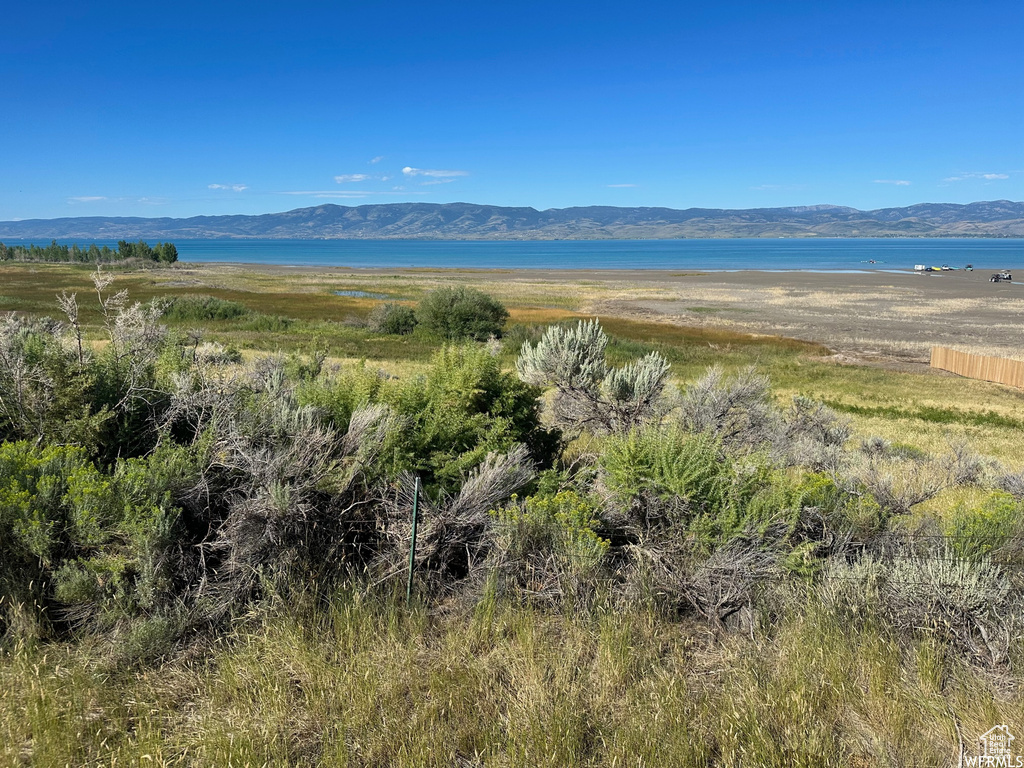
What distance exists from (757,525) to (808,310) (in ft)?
183

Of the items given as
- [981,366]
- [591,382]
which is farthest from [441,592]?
[981,366]

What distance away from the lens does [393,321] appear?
37.7 metres

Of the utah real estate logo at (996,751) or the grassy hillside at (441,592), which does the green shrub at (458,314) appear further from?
the utah real estate logo at (996,751)

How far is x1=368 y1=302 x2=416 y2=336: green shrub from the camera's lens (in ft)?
122

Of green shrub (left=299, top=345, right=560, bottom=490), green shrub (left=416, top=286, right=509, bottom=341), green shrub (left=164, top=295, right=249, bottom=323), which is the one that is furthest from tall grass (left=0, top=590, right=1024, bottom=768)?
green shrub (left=164, top=295, right=249, bottom=323)

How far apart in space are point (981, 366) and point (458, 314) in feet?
84.4

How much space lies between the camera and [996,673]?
351 centimetres

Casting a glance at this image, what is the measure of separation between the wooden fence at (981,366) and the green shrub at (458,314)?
22528 mm

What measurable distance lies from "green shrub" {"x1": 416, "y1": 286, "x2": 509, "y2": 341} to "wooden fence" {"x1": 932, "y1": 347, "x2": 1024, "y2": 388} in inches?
887

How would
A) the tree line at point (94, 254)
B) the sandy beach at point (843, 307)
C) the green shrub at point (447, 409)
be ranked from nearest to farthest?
the green shrub at point (447, 409) < the sandy beach at point (843, 307) < the tree line at point (94, 254)

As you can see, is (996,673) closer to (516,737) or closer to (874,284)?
(516,737)

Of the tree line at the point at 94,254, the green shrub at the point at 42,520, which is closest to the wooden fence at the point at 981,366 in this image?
the green shrub at the point at 42,520

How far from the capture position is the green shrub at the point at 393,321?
122 feet

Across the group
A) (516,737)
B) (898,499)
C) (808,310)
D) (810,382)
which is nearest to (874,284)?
(808,310)
